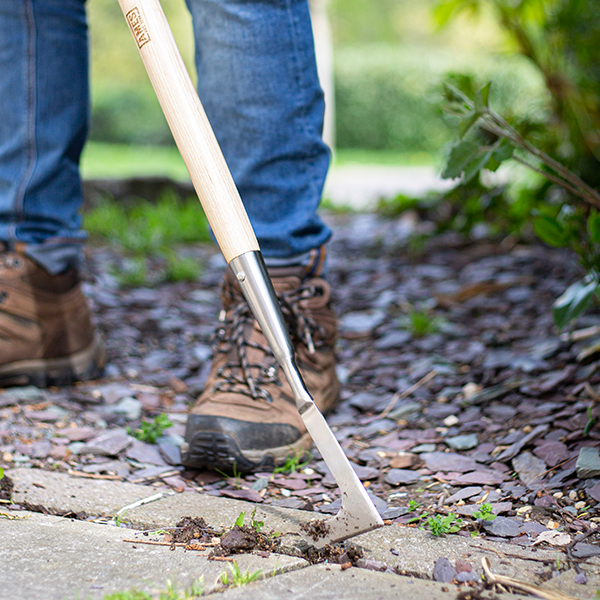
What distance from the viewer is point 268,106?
139 centimetres

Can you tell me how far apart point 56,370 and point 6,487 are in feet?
2.16

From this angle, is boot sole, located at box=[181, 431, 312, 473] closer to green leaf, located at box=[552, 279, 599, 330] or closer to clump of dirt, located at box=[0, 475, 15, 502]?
clump of dirt, located at box=[0, 475, 15, 502]

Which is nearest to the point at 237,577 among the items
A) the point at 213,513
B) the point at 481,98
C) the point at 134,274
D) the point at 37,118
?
the point at 213,513

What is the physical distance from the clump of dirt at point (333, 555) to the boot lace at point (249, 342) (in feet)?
1.47

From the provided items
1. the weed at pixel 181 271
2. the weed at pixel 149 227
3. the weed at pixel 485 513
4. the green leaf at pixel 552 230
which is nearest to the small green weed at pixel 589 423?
the weed at pixel 485 513

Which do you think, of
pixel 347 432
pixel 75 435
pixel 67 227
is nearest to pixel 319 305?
pixel 347 432

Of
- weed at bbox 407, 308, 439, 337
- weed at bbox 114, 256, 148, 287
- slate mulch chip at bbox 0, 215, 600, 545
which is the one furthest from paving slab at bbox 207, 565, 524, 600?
weed at bbox 114, 256, 148, 287

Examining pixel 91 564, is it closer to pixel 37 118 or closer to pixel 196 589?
pixel 196 589

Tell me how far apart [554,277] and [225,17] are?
5.57 ft

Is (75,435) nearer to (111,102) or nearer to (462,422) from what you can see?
(462,422)

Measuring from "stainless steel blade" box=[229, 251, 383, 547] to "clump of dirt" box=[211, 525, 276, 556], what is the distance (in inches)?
2.7

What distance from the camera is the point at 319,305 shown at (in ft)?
4.99

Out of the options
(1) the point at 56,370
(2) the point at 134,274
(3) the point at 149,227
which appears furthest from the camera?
(3) the point at 149,227

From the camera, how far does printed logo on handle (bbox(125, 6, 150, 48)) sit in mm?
1062
